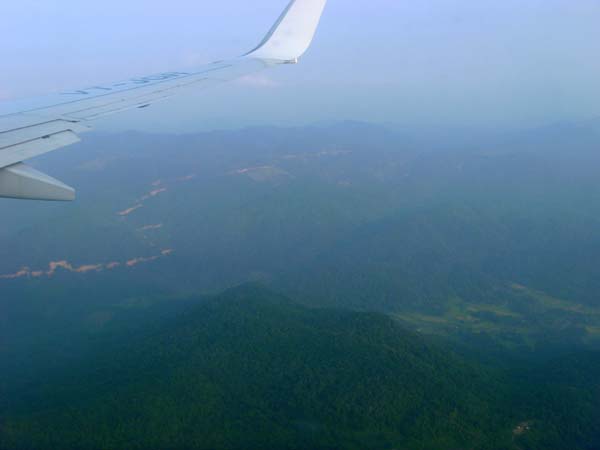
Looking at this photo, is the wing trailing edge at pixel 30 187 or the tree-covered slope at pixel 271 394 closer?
the wing trailing edge at pixel 30 187

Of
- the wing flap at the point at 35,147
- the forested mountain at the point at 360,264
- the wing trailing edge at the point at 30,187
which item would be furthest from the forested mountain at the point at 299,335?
the wing trailing edge at the point at 30,187

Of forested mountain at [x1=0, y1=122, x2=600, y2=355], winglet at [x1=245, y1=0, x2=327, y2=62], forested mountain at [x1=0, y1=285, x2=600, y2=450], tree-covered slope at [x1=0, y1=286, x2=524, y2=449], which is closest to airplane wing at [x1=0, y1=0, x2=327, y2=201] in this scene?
winglet at [x1=245, y1=0, x2=327, y2=62]

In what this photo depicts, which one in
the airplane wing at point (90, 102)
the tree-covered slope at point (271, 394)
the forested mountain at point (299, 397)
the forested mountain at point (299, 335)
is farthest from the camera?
→ the forested mountain at point (299, 335)

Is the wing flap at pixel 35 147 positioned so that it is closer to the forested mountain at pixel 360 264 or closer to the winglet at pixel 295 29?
the winglet at pixel 295 29

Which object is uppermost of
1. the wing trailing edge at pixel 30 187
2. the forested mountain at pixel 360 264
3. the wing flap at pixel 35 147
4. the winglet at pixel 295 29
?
the winglet at pixel 295 29

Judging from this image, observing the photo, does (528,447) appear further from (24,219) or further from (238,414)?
(24,219)

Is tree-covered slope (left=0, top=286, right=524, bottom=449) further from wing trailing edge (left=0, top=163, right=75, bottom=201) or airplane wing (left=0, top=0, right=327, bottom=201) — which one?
wing trailing edge (left=0, top=163, right=75, bottom=201)

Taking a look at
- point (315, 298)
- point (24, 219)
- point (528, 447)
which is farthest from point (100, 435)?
point (24, 219)
